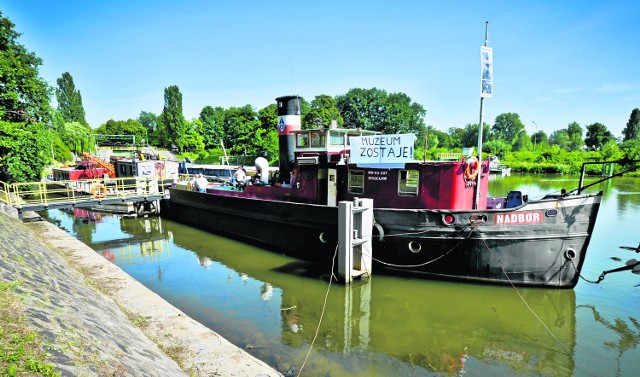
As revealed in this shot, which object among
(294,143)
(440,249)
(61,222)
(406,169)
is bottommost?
(61,222)

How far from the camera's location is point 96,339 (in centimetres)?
387

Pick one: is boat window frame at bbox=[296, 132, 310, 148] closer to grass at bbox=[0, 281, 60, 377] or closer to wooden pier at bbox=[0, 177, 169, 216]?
wooden pier at bbox=[0, 177, 169, 216]

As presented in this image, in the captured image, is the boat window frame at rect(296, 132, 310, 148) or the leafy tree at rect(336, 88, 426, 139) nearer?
the boat window frame at rect(296, 132, 310, 148)

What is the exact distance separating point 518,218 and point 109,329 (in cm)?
863

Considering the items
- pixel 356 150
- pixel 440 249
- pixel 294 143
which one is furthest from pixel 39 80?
pixel 440 249

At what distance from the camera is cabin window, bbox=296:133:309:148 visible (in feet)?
40.9

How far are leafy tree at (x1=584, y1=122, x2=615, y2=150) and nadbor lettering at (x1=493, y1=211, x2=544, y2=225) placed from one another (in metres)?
79.7

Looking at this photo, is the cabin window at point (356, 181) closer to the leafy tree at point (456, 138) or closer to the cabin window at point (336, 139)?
the cabin window at point (336, 139)

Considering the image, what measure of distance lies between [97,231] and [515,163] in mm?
57469

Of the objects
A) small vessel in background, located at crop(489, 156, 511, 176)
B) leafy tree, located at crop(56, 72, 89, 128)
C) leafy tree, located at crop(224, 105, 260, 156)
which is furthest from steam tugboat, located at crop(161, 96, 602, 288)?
leafy tree, located at crop(56, 72, 89, 128)

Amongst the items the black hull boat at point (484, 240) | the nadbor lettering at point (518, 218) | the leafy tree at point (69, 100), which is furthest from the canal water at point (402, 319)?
the leafy tree at point (69, 100)

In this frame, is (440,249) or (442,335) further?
(440,249)

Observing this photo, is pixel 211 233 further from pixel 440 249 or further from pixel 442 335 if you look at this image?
pixel 442 335

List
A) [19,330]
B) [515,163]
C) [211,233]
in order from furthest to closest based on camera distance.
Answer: [515,163] < [211,233] < [19,330]
